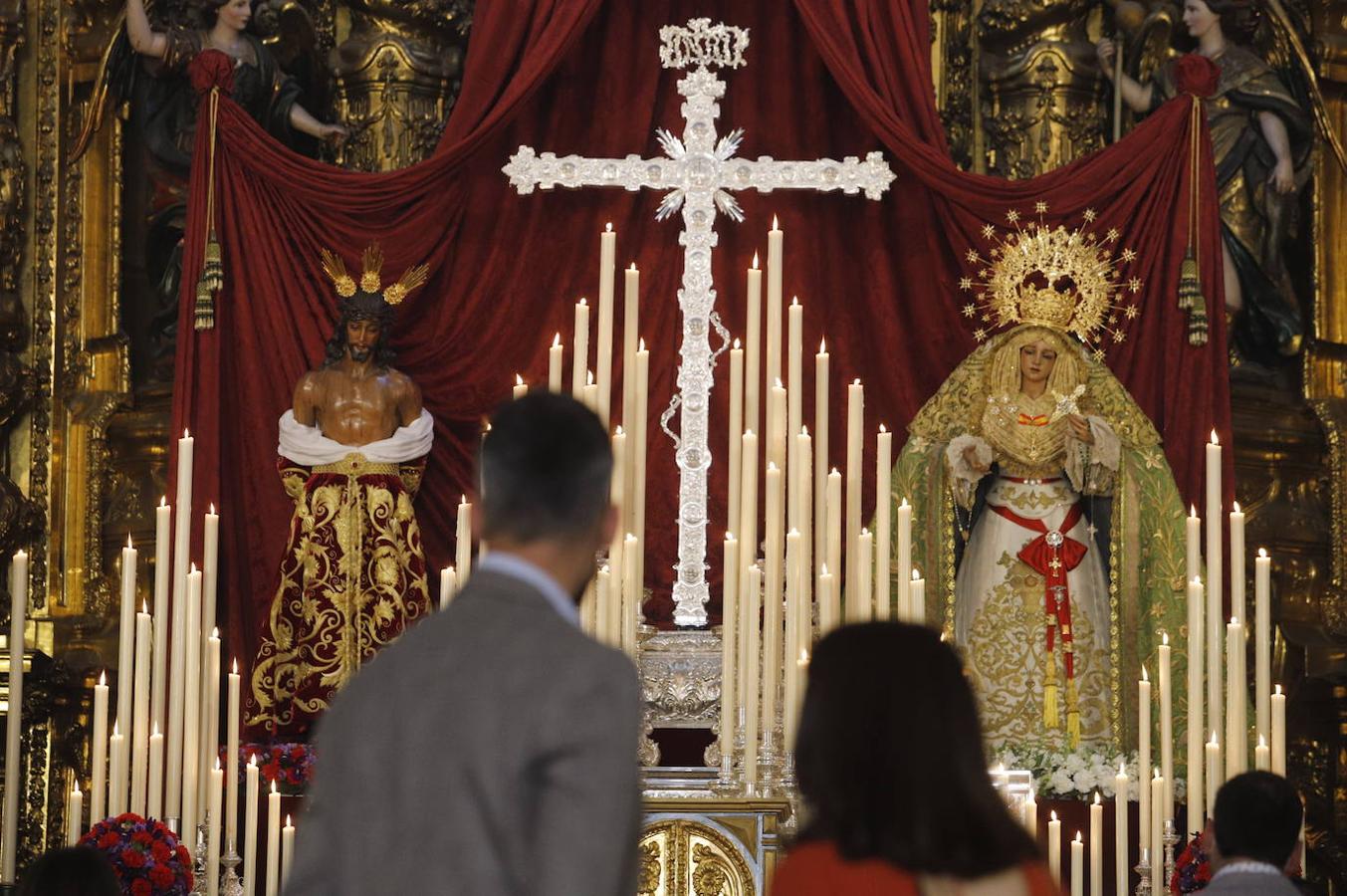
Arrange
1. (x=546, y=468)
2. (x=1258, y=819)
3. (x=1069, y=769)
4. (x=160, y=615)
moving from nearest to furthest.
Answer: (x=546, y=468)
(x=1258, y=819)
(x=160, y=615)
(x=1069, y=769)

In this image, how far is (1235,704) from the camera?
247 inches

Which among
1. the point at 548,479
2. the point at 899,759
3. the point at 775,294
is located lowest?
the point at 899,759

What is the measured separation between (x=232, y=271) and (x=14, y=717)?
2441mm

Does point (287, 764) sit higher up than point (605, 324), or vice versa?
point (605, 324)

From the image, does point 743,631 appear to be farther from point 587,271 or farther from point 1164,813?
point 587,271

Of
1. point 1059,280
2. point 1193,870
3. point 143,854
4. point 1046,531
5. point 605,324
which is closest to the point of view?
point 143,854

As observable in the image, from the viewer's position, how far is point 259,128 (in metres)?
8.22

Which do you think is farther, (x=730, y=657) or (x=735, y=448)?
(x=735, y=448)

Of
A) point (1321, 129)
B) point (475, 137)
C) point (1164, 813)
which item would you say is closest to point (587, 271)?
point (475, 137)

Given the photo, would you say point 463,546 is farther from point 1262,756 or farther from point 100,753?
point 1262,756

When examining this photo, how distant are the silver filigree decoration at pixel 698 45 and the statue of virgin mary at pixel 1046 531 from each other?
57.0 inches

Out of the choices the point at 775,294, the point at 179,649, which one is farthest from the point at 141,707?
the point at 775,294

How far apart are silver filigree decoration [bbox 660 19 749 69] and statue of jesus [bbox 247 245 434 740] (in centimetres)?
147

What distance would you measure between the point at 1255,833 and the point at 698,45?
5086mm
